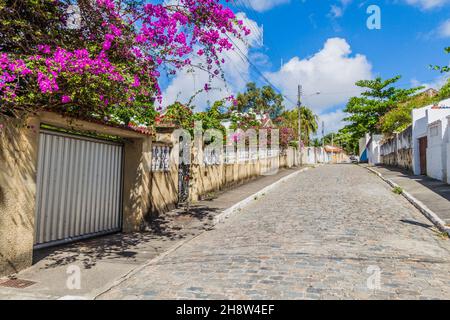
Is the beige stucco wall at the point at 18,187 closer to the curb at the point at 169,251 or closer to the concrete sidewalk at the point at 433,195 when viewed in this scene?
the curb at the point at 169,251

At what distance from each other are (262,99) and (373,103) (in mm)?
14686

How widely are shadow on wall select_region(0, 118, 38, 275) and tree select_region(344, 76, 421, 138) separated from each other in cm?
3771

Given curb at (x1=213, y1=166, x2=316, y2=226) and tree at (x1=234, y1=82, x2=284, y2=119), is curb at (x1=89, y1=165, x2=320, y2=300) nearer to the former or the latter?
curb at (x1=213, y1=166, x2=316, y2=226)

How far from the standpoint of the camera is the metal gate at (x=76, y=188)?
6.21m

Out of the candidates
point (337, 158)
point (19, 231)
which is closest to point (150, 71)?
point (19, 231)

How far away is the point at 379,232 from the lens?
7.51 m

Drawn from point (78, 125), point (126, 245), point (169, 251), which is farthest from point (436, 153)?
point (78, 125)

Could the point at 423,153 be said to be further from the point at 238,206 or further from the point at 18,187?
the point at 18,187

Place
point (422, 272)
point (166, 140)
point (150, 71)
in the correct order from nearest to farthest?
point (422, 272) → point (150, 71) → point (166, 140)

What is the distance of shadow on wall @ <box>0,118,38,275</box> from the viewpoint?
4.91m

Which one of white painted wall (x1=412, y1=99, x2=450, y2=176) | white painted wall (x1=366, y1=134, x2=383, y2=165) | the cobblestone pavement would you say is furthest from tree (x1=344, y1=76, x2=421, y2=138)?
the cobblestone pavement

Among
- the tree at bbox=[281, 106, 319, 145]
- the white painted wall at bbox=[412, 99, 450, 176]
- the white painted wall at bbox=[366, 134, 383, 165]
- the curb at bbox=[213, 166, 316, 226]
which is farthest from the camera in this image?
the tree at bbox=[281, 106, 319, 145]

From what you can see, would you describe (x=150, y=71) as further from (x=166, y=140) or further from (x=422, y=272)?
(x=422, y=272)
